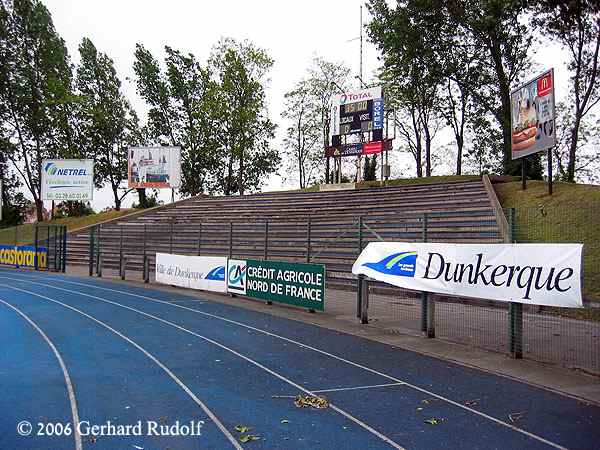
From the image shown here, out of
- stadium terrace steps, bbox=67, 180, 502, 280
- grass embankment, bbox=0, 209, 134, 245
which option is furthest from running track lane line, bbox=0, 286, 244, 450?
grass embankment, bbox=0, 209, 134, 245

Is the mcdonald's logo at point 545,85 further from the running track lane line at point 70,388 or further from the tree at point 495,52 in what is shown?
the running track lane line at point 70,388

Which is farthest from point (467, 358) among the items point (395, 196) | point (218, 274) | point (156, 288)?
point (395, 196)

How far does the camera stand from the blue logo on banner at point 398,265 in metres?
10.6

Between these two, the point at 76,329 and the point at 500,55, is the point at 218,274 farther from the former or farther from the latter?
the point at 500,55

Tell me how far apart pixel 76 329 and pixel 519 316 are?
9.05m

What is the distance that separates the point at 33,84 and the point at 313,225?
41.8m

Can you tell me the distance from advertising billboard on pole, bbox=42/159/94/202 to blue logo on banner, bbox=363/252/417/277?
104ft

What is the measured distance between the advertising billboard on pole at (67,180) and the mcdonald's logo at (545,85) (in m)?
30.3

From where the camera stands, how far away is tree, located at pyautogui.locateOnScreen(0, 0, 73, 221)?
4972 centimetres

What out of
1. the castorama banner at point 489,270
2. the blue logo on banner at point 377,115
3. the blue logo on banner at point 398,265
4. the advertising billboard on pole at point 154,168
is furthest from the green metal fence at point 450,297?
the advertising billboard on pole at point 154,168

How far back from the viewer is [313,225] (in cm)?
2336

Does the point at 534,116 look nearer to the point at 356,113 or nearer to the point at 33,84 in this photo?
the point at 356,113

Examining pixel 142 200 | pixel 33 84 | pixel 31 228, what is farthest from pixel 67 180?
pixel 33 84

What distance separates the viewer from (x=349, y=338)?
10578 mm
